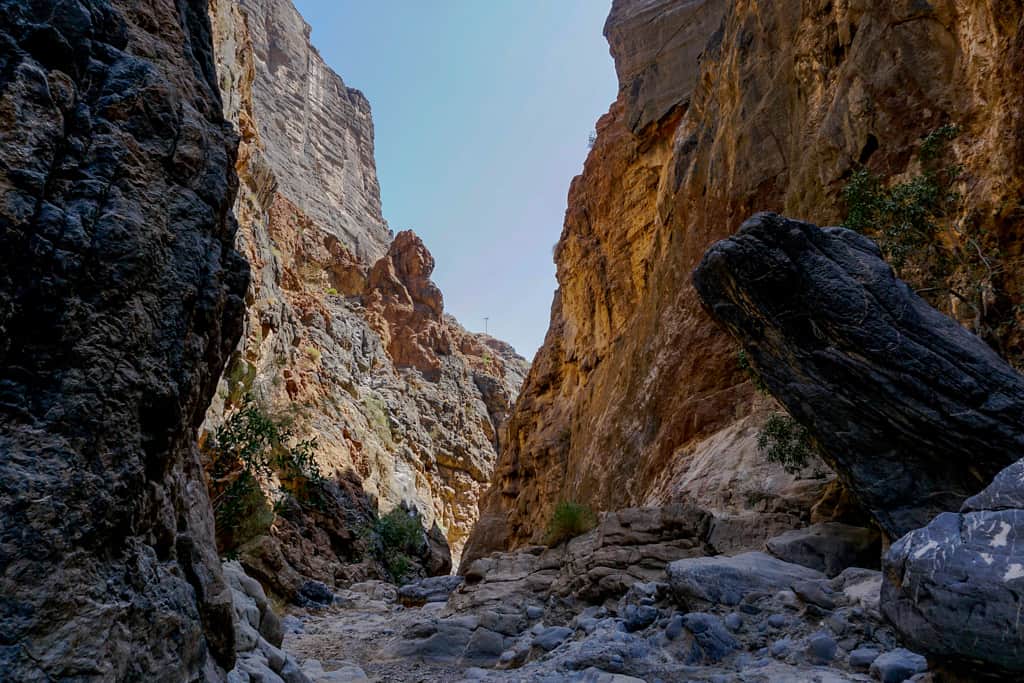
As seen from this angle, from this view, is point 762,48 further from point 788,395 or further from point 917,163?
point 788,395

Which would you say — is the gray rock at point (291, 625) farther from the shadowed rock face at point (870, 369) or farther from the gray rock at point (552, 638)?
the shadowed rock face at point (870, 369)

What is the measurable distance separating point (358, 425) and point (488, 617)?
88.2ft

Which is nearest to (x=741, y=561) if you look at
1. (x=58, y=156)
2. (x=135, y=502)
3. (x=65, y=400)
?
(x=135, y=502)

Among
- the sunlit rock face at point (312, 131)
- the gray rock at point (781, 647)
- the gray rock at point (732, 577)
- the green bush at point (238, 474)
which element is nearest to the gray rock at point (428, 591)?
the green bush at point (238, 474)

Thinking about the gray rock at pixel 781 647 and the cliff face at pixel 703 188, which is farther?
the cliff face at pixel 703 188

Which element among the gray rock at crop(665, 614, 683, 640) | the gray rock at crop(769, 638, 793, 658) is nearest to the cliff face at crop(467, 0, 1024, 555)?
the gray rock at crop(665, 614, 683, 640)

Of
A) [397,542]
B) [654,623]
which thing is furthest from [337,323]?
[654,623]

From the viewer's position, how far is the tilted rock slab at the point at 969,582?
3.54 m

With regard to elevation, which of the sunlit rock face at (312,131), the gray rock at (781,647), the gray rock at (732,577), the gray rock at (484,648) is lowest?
the gray rock at (484,648)

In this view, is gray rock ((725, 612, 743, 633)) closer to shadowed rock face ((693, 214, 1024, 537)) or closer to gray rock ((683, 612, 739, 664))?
gray rock ((683, 612, 739, 664))

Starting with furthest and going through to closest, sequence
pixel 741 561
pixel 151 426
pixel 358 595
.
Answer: pixel 358 595, pixel 741 561, pixel 151 426

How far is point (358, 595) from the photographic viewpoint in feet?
65.3

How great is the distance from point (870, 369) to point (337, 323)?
39.3 m

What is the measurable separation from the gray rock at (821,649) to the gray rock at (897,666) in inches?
21.9
